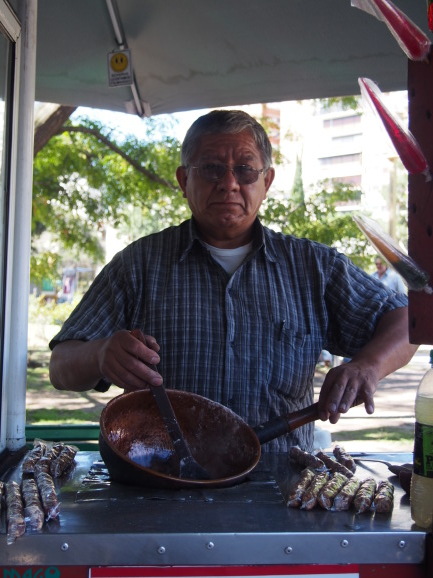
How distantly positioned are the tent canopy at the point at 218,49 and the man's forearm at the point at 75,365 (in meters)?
1.51

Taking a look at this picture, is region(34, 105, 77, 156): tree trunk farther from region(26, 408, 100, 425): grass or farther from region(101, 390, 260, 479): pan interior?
region(101, 390, 260, 479): pan interior

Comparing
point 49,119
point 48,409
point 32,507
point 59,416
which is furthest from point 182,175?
point 48,409

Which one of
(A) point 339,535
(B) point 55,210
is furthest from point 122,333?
(B) point 55,210

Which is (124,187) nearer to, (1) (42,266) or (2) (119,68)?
(1) (42,266)

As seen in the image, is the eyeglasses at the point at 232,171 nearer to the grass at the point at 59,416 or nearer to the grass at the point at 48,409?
the grass at the point at 48,409

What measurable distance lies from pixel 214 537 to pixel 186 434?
0.70 meters

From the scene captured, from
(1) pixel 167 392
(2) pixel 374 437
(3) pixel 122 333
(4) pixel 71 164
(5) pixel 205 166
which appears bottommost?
(2) pixel 374 437

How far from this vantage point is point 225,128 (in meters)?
2.68

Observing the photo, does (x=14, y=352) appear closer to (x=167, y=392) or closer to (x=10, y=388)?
(x=10, y=388)

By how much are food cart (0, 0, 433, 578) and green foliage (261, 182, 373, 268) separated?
594 centimetres

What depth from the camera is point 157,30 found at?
10.7 feet

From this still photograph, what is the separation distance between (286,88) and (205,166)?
1192 mm

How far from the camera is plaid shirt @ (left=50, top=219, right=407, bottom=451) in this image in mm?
2551

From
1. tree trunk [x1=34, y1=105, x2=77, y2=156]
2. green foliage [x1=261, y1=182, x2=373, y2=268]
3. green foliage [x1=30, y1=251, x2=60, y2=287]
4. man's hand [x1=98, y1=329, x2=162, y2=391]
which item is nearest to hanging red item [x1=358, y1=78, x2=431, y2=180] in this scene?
man's hand [x1=98, y1=329, x2=162, y2=391]
